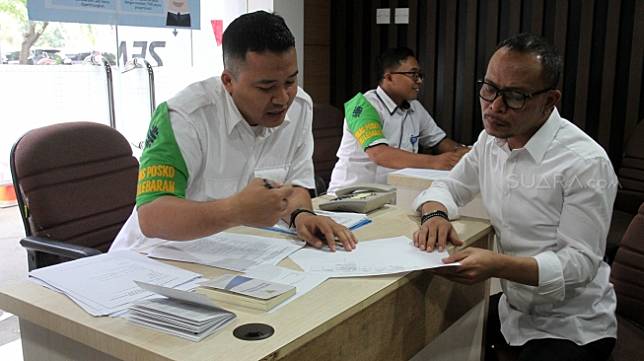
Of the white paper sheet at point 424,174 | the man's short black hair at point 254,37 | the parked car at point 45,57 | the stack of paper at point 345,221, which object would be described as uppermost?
the man's short black hair at point 254,37

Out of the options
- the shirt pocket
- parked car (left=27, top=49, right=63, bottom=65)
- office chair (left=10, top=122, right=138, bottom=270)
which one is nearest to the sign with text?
parked car (left=27, top=49, right=63, bottom=65)

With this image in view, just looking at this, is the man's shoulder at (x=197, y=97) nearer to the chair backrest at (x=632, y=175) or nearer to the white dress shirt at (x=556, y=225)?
the white dress shirt at (x=556, y=225)

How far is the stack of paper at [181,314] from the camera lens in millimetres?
1039

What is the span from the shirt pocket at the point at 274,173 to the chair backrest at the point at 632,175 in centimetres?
229

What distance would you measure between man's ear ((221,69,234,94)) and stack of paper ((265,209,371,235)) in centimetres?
40

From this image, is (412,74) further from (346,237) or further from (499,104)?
(346,237)

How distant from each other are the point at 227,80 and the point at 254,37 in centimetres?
18

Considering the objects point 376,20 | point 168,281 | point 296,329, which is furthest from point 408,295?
point 376,20

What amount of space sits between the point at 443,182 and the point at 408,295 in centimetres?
65

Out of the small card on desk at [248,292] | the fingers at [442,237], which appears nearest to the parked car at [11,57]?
the small card on desk at [248,292]

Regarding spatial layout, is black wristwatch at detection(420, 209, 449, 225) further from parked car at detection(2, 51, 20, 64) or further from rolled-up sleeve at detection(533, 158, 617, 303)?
parked car at detection(2, 51, 20, 64)

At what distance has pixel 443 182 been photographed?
2.00m

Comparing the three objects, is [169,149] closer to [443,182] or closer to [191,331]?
[191,331]

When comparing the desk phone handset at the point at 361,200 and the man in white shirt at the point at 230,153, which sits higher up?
the man in white shirt at the point at 230,153
